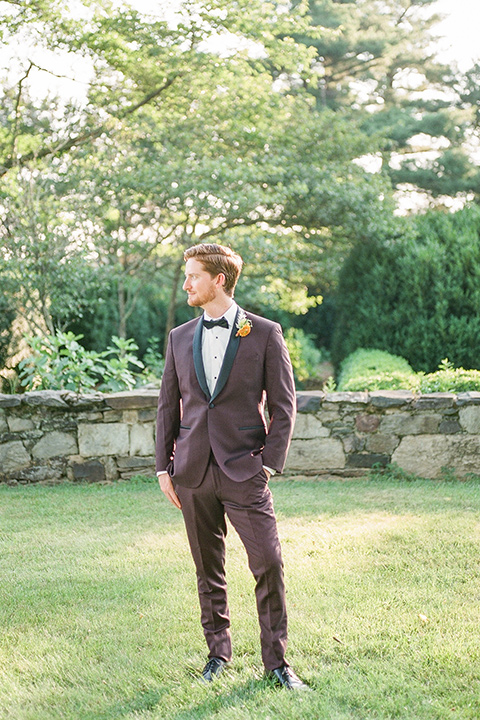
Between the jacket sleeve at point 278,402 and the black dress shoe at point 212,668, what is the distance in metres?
0.87

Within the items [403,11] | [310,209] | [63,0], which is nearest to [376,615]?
[310,209]

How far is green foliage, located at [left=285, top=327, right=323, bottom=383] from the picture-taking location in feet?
41.4

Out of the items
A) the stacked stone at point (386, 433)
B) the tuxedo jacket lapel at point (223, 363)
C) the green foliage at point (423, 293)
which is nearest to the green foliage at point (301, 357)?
the green foliage at point (423, 293)

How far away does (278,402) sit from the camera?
108 inches

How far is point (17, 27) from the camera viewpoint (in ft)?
31.7

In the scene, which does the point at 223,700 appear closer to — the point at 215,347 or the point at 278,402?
the point at 278,402

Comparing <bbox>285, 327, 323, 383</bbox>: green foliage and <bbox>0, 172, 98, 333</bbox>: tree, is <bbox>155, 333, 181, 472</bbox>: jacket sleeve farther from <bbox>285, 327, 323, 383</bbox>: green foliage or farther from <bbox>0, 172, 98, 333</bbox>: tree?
<bbox>285, 327, 323, 383</bbox>: green foliage

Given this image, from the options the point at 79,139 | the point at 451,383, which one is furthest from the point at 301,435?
the point at 79,139

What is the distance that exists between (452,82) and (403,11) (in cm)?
262

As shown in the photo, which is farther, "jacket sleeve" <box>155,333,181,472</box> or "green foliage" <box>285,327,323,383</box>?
"green foliage" <box>285,327,323,383</box>

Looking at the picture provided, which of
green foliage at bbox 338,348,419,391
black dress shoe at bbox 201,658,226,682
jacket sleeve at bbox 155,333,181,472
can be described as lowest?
black dress shoe at bbox 201,658,226,682

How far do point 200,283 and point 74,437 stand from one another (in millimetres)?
3980

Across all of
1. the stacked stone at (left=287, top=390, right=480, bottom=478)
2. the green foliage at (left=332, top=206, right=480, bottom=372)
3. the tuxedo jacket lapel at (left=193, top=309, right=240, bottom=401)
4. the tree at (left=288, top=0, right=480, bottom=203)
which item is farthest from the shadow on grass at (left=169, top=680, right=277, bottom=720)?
the tree at (left=288, top=0, right=480, bottom=203)

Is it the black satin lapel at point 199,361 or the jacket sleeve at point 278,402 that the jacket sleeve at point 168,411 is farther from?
the jacket sleeve at point 278,402
